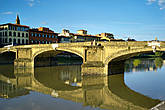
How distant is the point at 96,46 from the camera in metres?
27.0

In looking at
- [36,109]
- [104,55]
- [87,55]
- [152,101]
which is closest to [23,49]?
[87,55]

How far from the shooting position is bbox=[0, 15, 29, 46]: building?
5725cm

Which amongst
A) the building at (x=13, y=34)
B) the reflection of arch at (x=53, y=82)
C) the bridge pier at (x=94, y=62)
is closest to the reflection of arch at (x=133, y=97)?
the bridge pier at (x=94, y=62)

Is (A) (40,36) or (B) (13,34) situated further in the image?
(A) (40,36)

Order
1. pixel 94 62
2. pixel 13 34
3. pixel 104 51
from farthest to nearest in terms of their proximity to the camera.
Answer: pixel 13 34, pixel 94 62, pixel 104 51

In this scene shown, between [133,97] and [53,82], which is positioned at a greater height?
[53,82]

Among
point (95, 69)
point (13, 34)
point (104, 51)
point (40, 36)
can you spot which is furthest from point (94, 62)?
point (13, 34)

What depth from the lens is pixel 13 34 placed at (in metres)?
58.4

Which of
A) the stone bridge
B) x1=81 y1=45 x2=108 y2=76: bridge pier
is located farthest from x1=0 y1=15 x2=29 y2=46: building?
x1=81 y1=45 x2=108 y2=76: bridge pier

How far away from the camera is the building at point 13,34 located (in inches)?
2254

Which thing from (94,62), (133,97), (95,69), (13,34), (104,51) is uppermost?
(13,34)

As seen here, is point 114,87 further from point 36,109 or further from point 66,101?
point 36,109

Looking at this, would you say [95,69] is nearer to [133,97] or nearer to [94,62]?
[94,62]

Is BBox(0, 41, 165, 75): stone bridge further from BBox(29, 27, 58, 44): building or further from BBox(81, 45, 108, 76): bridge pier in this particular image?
BBox(29, 27, 58, 44): building
